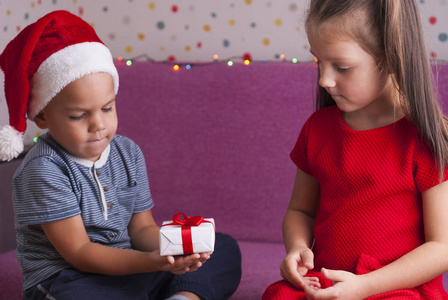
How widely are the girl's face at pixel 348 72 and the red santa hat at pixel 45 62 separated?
1.59 feet

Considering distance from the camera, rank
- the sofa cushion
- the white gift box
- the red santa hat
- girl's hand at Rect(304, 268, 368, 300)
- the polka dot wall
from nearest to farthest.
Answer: girl's hand at Rect(304, 268, 368, 300)
the white gift box
the red santa hat
the sofa cushion
the polka dot wall

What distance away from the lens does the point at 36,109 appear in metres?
1.27

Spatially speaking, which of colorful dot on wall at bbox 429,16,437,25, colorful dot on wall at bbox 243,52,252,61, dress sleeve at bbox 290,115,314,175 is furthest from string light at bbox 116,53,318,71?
A: dress sleeve at bbox 290,115,314,175

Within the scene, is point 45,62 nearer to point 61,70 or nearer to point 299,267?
point 61,70

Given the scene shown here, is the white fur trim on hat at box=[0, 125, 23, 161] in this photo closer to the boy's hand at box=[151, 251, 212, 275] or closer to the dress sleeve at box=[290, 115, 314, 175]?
the boy's hand at box=[151, 251, 212, 275]

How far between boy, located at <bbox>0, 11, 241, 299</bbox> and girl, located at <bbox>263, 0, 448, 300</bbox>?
0.28 meters

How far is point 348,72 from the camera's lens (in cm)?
108

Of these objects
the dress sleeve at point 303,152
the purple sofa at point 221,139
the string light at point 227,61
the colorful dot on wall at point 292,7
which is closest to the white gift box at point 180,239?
the dress sleeve at point 303,152

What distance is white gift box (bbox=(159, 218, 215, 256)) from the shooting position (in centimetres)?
113

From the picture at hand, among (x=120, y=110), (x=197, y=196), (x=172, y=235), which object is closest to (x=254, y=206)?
(x=197, y=196)

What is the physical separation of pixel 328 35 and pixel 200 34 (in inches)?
43.2

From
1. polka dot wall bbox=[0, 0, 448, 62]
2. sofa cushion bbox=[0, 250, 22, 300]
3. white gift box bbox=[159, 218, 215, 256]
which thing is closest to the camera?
white gift box bbox=[159, 218, 215, 256]

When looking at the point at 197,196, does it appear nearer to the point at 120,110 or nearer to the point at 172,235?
the point at 120,110

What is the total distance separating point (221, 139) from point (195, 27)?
487 mm
